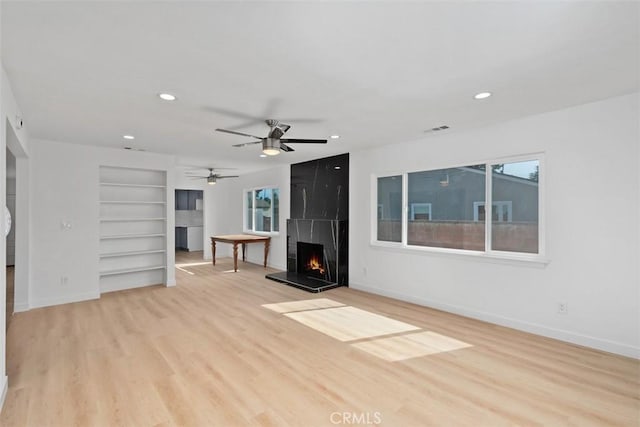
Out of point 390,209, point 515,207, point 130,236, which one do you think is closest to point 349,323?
point 390,209

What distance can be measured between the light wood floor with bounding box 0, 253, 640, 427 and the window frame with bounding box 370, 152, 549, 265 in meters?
0.85

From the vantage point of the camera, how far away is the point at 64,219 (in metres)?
4.92

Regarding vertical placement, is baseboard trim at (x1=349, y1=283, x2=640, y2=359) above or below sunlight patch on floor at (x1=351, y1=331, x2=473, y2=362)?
above

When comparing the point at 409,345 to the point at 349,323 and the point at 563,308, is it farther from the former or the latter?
the point at 563,308

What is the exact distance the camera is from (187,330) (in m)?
3.73

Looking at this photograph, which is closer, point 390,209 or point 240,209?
point 390,209

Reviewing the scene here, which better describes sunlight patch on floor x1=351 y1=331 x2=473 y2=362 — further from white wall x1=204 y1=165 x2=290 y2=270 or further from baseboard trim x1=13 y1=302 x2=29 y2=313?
baseboard trim x1=13 y1=302 x2=29 y2=313

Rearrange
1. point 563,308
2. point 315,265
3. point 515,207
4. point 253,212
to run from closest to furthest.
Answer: point 563,308 → point 515,207 → point 315,265 → point 253,212

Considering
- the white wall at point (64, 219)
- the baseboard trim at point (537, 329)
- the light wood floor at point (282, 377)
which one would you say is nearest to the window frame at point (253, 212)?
the white wall at point (64, 219)

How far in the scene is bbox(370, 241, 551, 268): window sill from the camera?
11.8 ft

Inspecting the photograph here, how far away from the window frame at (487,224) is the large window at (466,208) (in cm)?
2

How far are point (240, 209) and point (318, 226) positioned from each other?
3.77m

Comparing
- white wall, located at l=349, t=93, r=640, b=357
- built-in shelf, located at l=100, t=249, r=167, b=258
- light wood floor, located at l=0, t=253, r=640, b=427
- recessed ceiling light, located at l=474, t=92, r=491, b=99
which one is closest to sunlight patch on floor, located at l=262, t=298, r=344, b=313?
light wood floor, located at l=0, t=253, r=640, b=427

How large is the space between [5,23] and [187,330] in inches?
122
